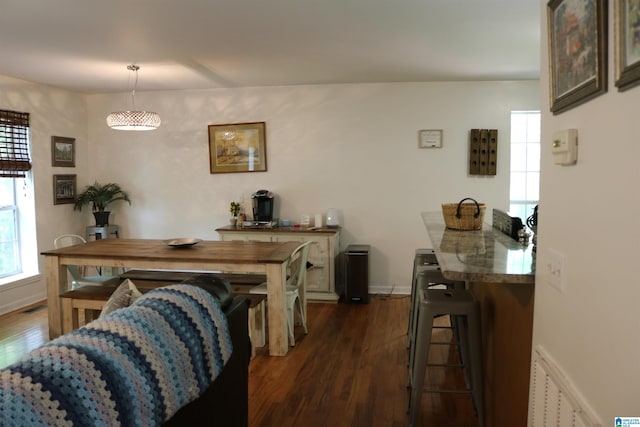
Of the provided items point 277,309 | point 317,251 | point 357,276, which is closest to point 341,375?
point 277,309

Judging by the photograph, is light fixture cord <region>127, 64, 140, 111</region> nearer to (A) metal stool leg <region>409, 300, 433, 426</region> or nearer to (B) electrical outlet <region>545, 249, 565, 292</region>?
(A) metal stool leg <region>409, 300, 433, 426</region>

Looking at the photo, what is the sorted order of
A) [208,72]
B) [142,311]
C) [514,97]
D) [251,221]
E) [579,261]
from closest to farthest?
[579,261]
[142,311]
[208,72]
[514,97]
[251,221]

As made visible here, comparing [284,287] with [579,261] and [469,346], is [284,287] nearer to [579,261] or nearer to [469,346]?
[469,346]

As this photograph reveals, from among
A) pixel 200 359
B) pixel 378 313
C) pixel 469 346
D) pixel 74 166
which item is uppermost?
pixel 74 166

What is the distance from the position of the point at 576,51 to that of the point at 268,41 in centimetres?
272

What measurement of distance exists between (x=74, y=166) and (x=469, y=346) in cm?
514

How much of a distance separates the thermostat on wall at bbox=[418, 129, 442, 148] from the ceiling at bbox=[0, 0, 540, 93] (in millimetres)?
565

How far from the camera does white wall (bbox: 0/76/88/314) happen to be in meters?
4.84

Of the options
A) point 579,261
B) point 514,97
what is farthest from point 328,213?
point 579,261

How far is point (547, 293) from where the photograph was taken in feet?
4.83

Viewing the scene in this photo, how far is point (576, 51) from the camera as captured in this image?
1256 millimetres

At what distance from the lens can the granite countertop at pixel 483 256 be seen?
1728 millimetres

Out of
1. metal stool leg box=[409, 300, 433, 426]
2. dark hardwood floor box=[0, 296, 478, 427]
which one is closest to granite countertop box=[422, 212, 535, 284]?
metal stool leg box=[409, 300, 433, 426]

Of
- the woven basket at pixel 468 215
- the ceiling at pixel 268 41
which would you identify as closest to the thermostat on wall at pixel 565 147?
the woven basket at pixel 468 215
